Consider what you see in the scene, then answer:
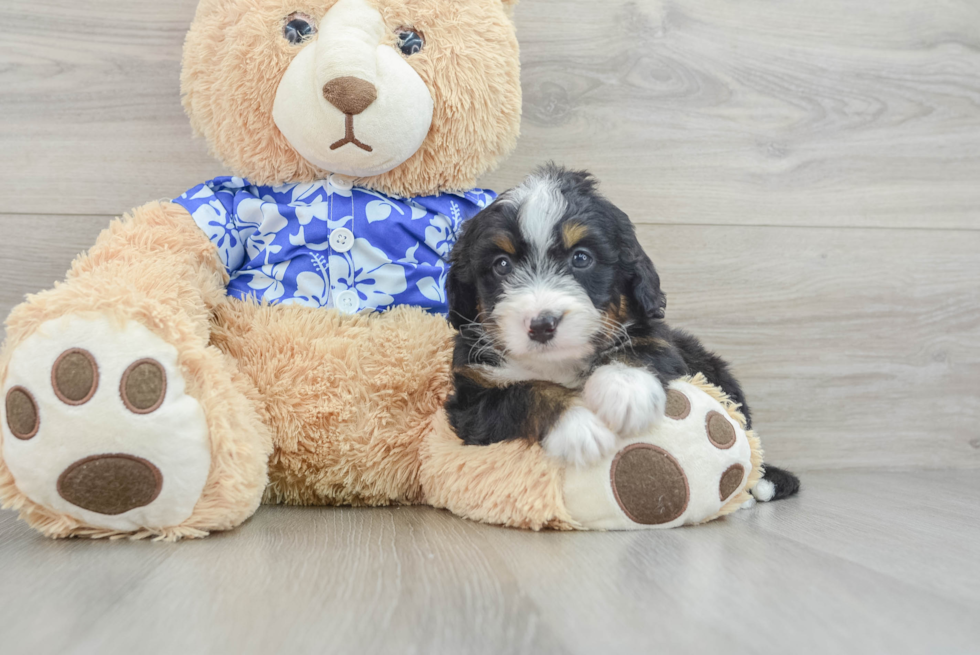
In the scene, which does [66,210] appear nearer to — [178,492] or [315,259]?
[315,259]

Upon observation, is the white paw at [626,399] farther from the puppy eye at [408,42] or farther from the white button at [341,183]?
the puppy eye at [408,42]

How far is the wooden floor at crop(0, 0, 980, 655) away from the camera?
1474mm

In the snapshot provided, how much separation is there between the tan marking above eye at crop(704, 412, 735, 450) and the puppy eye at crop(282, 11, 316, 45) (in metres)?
1.30

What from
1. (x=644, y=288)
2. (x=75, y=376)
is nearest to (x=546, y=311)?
(x=644, y=288)

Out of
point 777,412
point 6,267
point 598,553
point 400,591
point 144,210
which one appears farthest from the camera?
point 777,412

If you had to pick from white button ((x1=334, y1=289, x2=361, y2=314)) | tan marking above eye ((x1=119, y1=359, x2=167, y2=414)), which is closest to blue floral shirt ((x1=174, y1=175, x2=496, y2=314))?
white button ((x1=334, y1=289, x2=361, y2=314))

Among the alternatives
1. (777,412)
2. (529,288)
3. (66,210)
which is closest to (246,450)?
(529,288)

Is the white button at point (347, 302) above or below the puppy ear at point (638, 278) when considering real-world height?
below

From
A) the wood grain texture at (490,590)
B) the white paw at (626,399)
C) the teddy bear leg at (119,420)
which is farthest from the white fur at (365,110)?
the wood grain texture at (490,590)

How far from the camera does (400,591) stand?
112 centimetres

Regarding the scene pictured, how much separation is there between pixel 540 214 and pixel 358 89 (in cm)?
52

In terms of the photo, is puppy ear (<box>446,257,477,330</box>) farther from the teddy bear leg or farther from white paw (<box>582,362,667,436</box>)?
the teddy bear leg

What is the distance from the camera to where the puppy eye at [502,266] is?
1.59 meters

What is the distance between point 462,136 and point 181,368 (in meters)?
0.86
